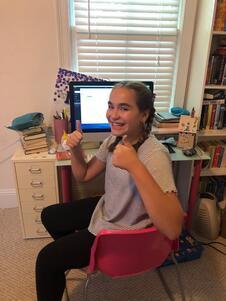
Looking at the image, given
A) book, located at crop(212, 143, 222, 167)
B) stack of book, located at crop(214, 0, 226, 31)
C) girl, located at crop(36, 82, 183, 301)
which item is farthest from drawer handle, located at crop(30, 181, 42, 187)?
stack of book, located at crop(214, 0, 226, 31)

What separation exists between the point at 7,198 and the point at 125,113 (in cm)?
166

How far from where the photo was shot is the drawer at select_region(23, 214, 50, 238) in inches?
74.6

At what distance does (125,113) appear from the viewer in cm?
110

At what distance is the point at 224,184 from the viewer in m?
2.22

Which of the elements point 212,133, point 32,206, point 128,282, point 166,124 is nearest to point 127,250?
point 128,282

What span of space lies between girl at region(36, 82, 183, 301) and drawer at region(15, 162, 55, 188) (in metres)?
0.50

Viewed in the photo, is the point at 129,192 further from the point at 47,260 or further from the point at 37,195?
the point at 37,195

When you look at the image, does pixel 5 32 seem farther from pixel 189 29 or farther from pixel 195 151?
pixel 195 151

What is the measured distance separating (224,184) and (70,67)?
1625 millimetres

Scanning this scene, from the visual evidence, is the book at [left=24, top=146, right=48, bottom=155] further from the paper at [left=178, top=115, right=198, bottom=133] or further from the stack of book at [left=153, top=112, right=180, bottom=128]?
the paper at [left=178, top=115, right=198, bottom=133]

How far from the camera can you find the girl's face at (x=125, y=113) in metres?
1.09

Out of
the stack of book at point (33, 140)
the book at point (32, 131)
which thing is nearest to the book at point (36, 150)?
the stack of book at point (33, 140)

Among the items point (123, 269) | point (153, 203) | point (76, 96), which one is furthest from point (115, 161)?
point (76, 96)

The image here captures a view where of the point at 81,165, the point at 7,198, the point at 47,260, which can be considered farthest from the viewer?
the point at 7,198
